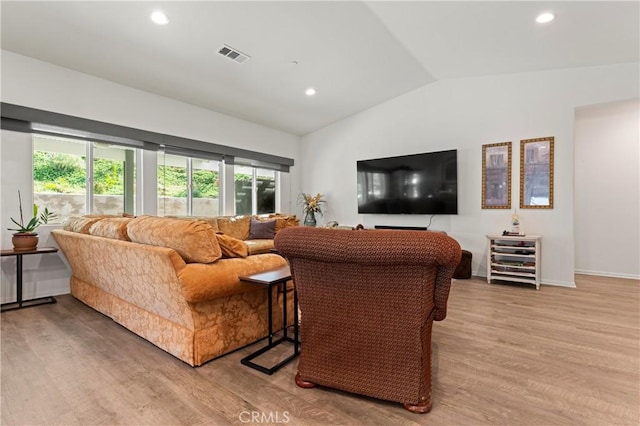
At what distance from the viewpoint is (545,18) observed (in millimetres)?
3080

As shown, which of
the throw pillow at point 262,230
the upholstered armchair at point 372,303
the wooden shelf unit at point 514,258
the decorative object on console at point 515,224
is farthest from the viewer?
the throw pillow at point 262,230

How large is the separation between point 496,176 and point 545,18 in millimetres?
2070

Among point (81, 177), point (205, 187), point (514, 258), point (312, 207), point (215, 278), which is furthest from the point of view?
point (312, 207)

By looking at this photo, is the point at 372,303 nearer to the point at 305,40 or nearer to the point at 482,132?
the point at 305,40

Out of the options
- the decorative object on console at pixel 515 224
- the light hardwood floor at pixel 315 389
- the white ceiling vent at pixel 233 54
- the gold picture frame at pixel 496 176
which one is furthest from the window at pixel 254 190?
the decorative object on console at pixel 515 224

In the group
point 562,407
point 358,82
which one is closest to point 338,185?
point 358,82

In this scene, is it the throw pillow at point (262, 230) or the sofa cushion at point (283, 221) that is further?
the sofa cushion at point (283, 221)

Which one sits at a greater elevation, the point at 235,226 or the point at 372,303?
the point at 235,226

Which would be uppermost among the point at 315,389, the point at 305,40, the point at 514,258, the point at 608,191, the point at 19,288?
the point at 305,40

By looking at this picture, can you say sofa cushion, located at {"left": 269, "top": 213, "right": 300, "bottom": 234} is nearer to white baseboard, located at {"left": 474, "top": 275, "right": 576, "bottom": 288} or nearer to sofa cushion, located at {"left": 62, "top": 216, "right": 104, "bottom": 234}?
sofa cushion, located at {"left": 62, "top": 216, "right": 104, "bottom": 234}

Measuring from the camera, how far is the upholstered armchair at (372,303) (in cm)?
144

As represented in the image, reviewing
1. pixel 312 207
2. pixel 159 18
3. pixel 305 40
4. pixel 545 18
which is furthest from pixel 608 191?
pixel 159 18

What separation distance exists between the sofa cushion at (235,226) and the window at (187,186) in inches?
24.8

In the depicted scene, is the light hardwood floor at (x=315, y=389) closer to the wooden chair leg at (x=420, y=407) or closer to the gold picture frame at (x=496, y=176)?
the wooden chair leg at (x=420, y=407)
